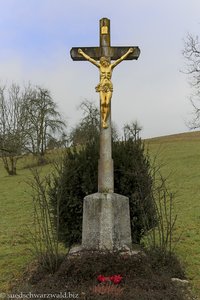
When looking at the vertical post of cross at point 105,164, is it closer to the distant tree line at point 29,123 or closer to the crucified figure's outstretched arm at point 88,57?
the crucified figure's outstretched arm at point 88,57

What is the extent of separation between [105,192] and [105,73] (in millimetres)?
1890

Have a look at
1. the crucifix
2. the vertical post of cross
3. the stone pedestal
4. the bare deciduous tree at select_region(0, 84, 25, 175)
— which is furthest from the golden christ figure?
the bare deciduous tree at select_region(0, 84, 25, 175)

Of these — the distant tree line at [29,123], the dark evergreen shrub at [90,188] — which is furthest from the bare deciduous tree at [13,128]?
the dark evergreen shrub at [90,188]

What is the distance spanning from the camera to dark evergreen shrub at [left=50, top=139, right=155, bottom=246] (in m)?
6.42

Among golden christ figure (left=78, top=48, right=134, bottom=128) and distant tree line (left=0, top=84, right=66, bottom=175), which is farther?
distant tree line (left=0, top=84, right=66, bottom=175)

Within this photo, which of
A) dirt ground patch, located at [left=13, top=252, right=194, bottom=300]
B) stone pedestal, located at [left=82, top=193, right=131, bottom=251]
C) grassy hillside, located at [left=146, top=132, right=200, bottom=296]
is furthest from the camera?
grassy hillside, located at [left=146, top=132, right=200, bottom=296]

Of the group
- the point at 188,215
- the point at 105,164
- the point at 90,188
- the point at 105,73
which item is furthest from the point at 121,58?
the point at 188,215

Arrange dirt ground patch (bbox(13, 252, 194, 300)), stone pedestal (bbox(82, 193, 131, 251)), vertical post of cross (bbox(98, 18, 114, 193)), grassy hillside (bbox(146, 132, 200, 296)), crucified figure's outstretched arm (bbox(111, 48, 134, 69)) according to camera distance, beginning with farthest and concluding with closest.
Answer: grassy hillside (bbox(146, 132, 200, 296)) → crucified figure's outstretched arm (bbox(111, 48, 134, 69)) → vertical post of cross (bbox(98, 18, 114, 193)) → stone pedestal (bbox(82, 193, 131, 251)) → dirt ground patch (bbox(13, 252, 194, 300))

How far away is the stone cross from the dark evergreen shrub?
46cm

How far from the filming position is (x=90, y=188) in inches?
253

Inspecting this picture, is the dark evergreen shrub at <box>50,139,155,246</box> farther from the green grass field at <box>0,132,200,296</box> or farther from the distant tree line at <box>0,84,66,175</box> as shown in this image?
the distant tree line at <box>0,84,66,175</box>

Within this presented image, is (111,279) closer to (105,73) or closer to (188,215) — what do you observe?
(105,73)

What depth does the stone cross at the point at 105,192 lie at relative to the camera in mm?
5754

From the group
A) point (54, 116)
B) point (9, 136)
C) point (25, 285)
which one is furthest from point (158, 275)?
point (54, 116)
